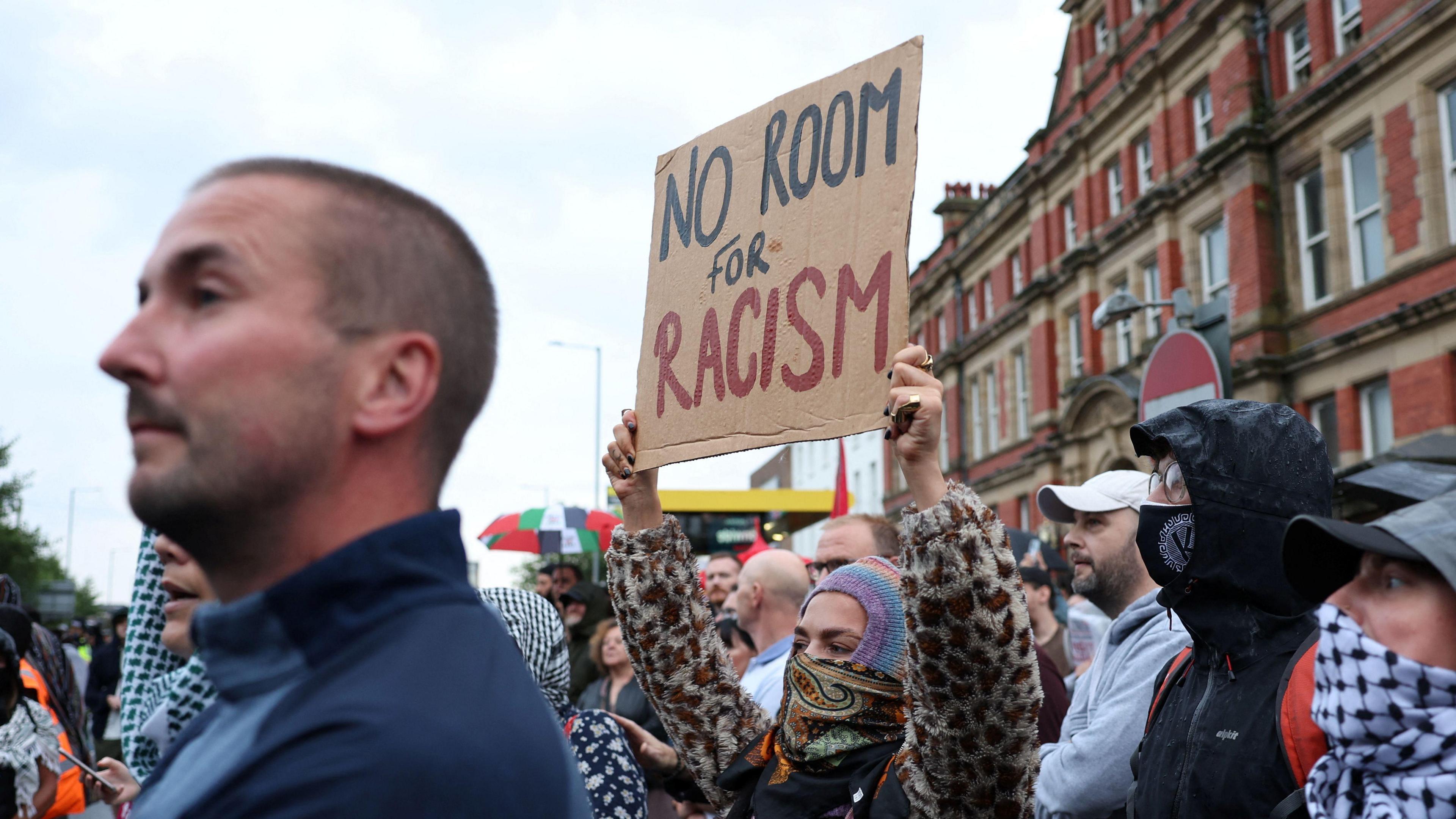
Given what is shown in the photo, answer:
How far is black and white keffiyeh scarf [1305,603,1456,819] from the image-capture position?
1.72 metres

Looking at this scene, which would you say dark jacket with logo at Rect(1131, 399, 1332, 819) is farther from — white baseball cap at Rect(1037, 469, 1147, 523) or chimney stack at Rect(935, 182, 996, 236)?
chimney stack at Rect(935, 182, 996, 236)

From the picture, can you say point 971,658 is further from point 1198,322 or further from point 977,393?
point 977,393

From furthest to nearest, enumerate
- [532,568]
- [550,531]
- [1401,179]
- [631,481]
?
[532,568]
[1401,179]
[550,531]
[631,481]

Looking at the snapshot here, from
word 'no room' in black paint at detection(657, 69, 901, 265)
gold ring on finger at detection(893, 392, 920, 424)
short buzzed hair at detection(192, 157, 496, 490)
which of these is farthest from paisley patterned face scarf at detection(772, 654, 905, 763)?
short buzzed hair at detection(192, 157, 496, 490)

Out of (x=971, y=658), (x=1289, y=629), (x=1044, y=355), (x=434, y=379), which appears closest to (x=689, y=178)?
(x=971, y=658)

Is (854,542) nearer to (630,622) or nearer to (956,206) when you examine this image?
(630,622)

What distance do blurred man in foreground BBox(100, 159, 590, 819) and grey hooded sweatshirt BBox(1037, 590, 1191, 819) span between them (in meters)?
2.41

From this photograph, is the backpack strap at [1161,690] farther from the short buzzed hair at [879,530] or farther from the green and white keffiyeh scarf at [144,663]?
the green and white keffiyeh scarf at [144,663]

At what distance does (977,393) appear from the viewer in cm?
3612

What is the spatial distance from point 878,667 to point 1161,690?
70cm

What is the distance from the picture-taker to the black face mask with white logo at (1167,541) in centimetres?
283

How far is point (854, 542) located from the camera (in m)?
4.86

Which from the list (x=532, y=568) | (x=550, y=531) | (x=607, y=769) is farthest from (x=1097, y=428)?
(x=532, y=568)

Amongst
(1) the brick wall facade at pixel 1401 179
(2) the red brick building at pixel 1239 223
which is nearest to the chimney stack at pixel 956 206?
(2) the red brick building at pixel 1239 223
